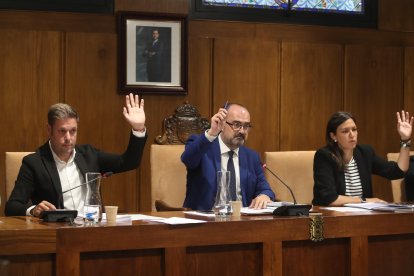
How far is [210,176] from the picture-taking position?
14.5 ft

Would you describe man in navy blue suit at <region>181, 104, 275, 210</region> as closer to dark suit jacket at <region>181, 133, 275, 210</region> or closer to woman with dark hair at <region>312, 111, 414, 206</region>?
dark suit jacket at <region>181, 133, 275, 210</region>

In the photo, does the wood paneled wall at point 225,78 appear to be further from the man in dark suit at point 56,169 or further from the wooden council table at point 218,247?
the wooden council table at point 218,247

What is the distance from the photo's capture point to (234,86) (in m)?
5.98

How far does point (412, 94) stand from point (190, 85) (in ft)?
6.75

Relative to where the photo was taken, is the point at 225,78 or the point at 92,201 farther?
the point at 225,78

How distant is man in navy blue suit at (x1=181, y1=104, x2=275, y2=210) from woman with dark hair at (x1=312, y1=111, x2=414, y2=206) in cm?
33

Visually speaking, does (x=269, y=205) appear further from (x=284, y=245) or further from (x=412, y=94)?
(x=412, y=94)

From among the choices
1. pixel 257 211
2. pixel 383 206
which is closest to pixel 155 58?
pixel 257 211

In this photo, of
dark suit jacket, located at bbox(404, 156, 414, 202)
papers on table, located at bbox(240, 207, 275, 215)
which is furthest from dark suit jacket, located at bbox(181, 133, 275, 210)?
dark suit jacket, located at bbox(404, 156, 414, 202)

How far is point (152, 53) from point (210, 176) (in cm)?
162

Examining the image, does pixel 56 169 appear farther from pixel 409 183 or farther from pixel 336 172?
pixel 409 183

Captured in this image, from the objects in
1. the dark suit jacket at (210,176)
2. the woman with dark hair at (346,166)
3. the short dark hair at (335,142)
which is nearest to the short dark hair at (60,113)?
the dark suit jacket at (210,176)

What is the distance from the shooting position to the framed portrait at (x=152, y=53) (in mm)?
5598

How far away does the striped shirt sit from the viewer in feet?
15.2
